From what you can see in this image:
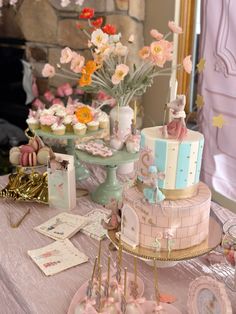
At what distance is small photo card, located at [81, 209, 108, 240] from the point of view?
4.29ft

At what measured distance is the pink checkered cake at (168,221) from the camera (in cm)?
106

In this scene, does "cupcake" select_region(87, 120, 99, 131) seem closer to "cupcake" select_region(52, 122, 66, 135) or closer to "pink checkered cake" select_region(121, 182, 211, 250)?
"cupcake" select_region(52, 122, 66, 135)

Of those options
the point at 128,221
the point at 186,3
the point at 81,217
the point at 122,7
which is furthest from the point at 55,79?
the point at 128,221

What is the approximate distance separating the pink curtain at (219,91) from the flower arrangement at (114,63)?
876mm

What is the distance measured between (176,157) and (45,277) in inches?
17.7

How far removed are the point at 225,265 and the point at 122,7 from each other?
6.56 feet

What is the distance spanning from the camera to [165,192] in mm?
1094

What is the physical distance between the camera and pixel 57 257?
119 cm

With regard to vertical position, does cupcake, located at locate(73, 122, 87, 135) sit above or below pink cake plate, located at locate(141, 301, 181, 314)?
above

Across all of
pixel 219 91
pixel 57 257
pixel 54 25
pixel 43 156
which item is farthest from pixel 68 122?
pixel 54 25

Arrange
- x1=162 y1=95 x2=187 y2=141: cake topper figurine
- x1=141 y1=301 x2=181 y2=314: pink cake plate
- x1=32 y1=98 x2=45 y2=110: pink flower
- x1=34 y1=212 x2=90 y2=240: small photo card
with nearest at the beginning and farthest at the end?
x1=141 y1=301 x2=181 y2=314: pink cake plate → x1=162 y1=95 x2=187 y2=141: cake topper figurine → x1=34 y1=212 x2=90 y2=240: small photo card → x1=32 y1=98 x2=45 y2=110: pink flower

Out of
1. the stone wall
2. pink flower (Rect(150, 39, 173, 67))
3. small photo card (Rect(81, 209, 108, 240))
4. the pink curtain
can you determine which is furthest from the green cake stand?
the stone wall

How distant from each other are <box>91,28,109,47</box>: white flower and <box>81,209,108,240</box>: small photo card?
0.55 meters

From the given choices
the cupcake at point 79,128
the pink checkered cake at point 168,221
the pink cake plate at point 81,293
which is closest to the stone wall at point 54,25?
the cupcake at point 79,128
